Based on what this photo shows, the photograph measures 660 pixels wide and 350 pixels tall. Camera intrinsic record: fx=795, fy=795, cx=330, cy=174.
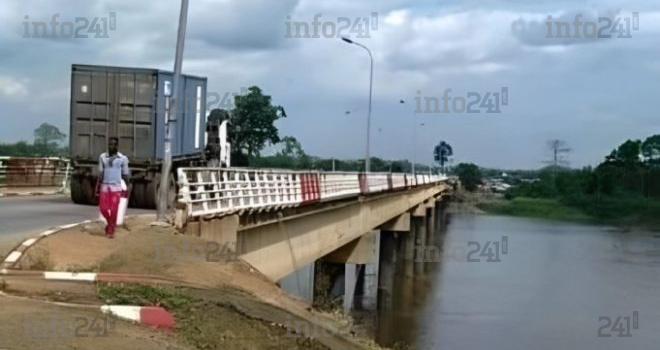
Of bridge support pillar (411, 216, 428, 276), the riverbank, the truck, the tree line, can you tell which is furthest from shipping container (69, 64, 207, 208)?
the tree line

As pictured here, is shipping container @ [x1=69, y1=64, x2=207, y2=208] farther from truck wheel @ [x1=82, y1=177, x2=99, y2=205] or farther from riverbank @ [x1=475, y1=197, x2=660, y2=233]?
riverbank @ [x1=475, y1=197, x2=660, y2=233]

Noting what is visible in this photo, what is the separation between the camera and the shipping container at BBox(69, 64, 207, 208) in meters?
22.4

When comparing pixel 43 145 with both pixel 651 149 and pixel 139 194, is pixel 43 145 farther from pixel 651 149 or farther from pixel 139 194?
pixel 651 149

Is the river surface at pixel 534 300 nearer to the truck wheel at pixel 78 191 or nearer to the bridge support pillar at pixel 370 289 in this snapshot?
the bridge support pillar at pixel 370 289

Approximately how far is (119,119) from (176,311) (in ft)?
47.9

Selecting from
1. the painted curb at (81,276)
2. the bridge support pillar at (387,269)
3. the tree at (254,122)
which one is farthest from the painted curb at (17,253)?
the bridge support pillar at (387,269)

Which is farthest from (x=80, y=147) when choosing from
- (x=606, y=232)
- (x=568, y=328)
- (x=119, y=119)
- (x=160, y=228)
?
(x=606, y=232)

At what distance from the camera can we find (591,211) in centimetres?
10981

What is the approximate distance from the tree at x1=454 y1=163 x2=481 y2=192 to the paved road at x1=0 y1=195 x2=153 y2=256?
12121cm

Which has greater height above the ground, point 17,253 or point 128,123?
point 128,123

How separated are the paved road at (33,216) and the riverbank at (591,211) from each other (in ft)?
273

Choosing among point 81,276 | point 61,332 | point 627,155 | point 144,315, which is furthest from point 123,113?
point 627,155

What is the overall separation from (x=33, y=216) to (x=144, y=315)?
36.6 ft

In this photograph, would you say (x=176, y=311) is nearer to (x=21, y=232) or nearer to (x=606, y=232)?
(x=21, y=232)
